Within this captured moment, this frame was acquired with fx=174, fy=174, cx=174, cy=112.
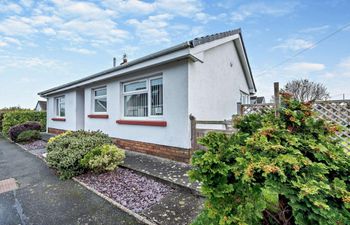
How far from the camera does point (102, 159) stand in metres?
4.91

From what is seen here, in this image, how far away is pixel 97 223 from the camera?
9.61 feet

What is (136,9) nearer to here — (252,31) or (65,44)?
(65,44)

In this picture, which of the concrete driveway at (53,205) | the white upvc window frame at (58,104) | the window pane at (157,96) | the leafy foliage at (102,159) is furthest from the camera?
the white upvc window frame at (58,104)

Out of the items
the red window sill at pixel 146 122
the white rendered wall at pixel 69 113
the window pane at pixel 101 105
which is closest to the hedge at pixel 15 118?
the white rendered wall at pixel 69 113

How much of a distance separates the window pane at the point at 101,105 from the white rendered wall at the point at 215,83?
17.6 feet

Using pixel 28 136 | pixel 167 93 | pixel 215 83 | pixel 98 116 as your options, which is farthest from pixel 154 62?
pixel 28 136

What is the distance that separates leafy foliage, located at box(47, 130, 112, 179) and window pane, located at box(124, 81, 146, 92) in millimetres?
2481

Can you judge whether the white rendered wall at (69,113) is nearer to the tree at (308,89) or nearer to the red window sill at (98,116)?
the red window sill at (98,116)

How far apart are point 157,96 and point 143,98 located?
80 centimetres

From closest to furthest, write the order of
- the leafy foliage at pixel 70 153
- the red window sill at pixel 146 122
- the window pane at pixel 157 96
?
the leafy foliage at pixel 70 153 → the red window sill at pixel 146 122 → the window pane at pixel 157 96

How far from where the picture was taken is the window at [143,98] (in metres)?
6.67

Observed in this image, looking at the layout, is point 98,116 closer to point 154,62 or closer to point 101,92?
point 101,92

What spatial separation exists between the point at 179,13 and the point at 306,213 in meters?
9.02

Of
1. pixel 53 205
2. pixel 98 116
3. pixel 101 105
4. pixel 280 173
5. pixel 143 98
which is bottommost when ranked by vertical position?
pixel 53 205
